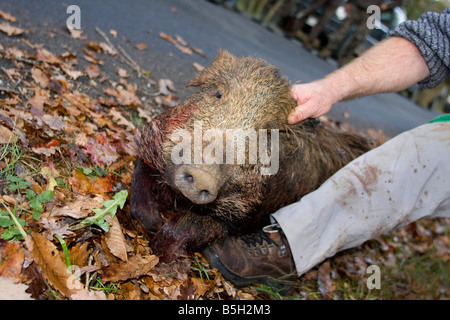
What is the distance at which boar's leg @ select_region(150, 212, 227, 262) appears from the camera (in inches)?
110

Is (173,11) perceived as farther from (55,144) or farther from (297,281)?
(297,281)

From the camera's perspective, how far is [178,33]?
276 inches

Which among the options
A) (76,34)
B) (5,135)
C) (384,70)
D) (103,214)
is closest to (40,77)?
(5,135)

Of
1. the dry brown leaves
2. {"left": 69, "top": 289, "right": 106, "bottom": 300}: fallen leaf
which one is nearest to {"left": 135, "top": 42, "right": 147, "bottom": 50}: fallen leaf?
the dry brown leaves

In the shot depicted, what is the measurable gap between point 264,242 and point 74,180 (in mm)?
1599

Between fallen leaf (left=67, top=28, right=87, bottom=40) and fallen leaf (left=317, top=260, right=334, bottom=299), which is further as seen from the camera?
fallen leaf (left=67, top=28, right=87, bottom=40)

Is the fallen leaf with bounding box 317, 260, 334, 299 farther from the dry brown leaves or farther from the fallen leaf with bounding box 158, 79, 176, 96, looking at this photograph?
the fallen leaf with bounding box 158, 79, 176, 96

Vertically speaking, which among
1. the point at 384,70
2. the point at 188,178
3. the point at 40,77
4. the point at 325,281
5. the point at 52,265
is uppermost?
the point at 384,70

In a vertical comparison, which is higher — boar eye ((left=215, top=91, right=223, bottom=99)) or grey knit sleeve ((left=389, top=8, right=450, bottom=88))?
grey knit sleeve ((left=389, top=8, right=450, bottom=88))

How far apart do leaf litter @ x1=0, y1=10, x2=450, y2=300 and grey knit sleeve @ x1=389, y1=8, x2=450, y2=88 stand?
2210 millimetres

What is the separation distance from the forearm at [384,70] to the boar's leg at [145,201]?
1.89m

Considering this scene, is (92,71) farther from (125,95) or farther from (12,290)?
(12,290)

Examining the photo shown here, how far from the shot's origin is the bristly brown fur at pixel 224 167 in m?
2.70
